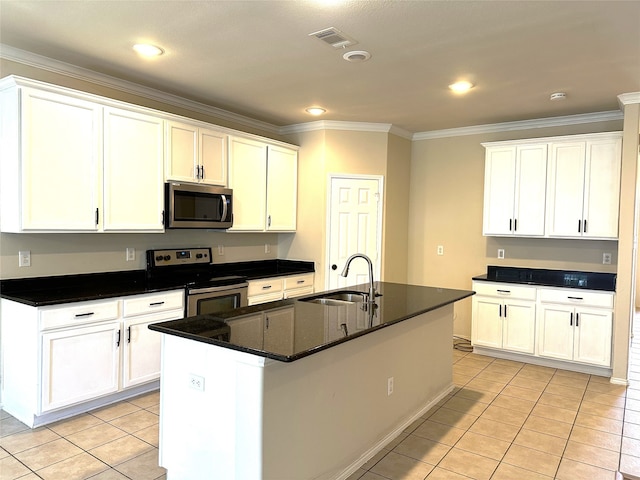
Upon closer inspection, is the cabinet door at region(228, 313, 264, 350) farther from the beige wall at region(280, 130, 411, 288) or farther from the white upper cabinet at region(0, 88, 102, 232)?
the beige wall at region(280, 130, 411, 288)

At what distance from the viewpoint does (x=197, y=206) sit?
4066 mm

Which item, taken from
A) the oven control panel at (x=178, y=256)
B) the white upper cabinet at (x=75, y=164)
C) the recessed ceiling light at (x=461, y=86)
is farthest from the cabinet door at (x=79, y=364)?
the recessed ceiling light at (x=461, y=86)

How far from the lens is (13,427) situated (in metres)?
2.94

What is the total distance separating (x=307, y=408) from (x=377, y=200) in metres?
3.44

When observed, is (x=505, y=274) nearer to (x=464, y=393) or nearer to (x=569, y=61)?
(x=464, y=393)

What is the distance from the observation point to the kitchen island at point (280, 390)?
193 centimetres

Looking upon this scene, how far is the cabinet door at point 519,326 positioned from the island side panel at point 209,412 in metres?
3.56

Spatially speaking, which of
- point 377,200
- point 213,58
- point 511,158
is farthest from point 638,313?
point 213,58

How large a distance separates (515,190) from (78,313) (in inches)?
169

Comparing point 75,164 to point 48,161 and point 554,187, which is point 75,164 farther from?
point 554,187

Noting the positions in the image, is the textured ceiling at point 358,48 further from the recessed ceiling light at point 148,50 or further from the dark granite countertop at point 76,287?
the dark granite countertop at point 76,287

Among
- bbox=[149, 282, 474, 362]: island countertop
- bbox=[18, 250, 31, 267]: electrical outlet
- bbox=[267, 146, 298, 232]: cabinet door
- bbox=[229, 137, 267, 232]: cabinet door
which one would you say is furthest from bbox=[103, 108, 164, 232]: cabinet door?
A: bbox=[149, 282, 474, 362]: island countertop

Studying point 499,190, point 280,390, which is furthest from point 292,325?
point 499,190

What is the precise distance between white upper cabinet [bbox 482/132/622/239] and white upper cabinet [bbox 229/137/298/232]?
7.34 ft
